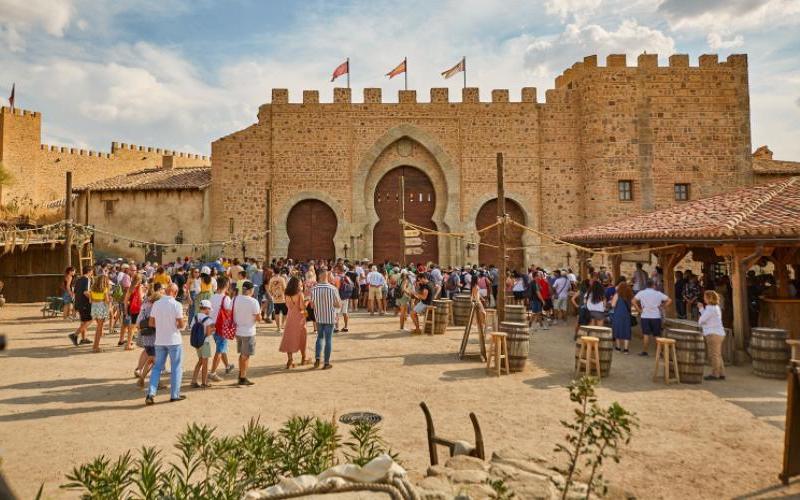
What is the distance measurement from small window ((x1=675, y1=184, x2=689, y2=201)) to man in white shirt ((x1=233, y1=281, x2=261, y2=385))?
71.9 ft

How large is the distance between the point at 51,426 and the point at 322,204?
17.9 meters

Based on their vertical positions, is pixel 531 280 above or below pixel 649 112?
below

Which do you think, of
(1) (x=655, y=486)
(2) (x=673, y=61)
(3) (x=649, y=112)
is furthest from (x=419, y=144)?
(1) (x=655, y=486)

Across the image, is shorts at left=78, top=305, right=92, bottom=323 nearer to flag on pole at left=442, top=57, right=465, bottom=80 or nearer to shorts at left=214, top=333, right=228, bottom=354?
shorts at left=214, top=333, right=228, bottom=354

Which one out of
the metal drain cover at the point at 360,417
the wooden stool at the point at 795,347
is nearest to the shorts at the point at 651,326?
the wooden stool at the point at 795,347

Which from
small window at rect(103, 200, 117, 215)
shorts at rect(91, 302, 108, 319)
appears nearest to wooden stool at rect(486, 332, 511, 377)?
shorts at rect(91, 302, 108, 319)

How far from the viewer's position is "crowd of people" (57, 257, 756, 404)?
7.68 metres

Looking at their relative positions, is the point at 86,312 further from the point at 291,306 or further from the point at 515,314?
the point at 515,314

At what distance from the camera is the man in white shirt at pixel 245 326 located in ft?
26.4

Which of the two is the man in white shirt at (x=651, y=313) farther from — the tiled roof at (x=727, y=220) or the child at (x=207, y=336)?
the child at (x=207, y=336)

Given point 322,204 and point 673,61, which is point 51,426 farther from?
point 673,61

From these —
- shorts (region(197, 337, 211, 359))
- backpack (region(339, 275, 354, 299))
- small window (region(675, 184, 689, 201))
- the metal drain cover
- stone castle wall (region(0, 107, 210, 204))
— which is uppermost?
stone castle wall (region(0, 107, 210, 204))

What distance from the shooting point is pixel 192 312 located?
12.2 metres

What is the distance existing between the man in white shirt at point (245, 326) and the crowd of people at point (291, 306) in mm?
17
